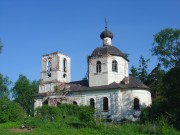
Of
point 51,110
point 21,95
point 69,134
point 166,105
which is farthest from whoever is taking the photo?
point 21,95

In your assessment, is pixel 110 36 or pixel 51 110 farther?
pixel 110 36

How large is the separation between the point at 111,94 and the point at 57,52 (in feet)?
28.2

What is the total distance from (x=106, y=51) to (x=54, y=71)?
6.55 meters

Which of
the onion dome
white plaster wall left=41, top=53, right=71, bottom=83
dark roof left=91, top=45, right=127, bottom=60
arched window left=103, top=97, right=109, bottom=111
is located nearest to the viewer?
arched window left=103, top=97, right=109, bottom=111

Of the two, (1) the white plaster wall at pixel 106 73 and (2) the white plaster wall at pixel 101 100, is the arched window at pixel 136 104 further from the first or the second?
(1) the white plaster wall at pixel 106 73

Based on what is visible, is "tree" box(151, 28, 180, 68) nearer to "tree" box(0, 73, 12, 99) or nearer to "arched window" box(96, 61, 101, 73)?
"arched window" box(96, 61, 101, 73)

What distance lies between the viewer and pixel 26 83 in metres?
55.3

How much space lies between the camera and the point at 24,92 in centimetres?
5481

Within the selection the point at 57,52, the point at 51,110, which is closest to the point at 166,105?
the point at 51,110

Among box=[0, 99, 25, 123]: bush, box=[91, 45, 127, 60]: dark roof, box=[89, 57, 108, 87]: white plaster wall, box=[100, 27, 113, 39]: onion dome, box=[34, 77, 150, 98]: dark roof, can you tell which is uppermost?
box=[100, 27, 113, 39]: onion dome

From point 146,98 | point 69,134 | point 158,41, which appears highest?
point 158,41

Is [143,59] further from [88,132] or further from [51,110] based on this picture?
[88,132]

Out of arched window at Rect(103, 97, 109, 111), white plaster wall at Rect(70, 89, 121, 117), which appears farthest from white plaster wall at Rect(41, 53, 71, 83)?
arched window at Rect(103, 97, 109, 111)

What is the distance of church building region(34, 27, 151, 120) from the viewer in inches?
1293
